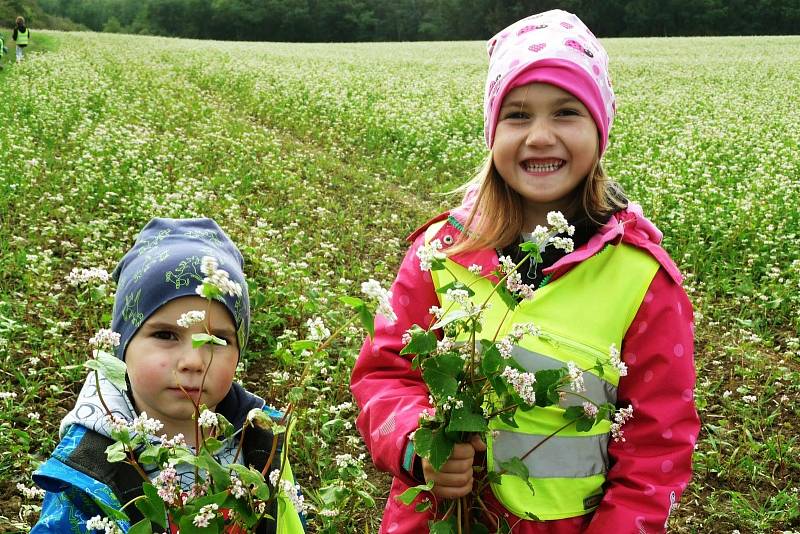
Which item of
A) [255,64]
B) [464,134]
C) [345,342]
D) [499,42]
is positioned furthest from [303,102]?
[499,42]

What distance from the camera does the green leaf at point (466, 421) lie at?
4.99ft

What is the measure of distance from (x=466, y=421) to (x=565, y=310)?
61 cm

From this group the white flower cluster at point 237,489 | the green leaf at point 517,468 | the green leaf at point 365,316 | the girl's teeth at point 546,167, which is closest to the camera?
the green leaf at point 365,316

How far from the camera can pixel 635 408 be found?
77.5 inches

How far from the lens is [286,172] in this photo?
369 inches

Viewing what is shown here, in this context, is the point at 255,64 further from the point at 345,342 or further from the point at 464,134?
the point at 345,342

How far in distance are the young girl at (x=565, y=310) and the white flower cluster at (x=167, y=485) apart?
0.61m

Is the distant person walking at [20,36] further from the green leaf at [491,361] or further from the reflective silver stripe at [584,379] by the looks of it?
the green leaf at [491,361]

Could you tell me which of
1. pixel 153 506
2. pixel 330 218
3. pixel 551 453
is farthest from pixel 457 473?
pixel 330 218

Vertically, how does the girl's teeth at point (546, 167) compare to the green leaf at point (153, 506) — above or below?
above

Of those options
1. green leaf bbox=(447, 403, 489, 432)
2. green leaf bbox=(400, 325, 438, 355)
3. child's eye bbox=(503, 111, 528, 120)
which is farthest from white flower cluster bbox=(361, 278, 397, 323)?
child's eye bbox=(503, 111, 528, 120)

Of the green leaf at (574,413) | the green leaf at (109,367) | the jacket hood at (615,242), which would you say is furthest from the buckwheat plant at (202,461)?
the jacket hood at (615,242)

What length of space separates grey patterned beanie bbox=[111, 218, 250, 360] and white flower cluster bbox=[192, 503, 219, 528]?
2.75 ft

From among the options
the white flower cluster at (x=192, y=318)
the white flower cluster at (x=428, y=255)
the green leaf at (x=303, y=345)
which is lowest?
the green leaf at (x=303, y=345)
